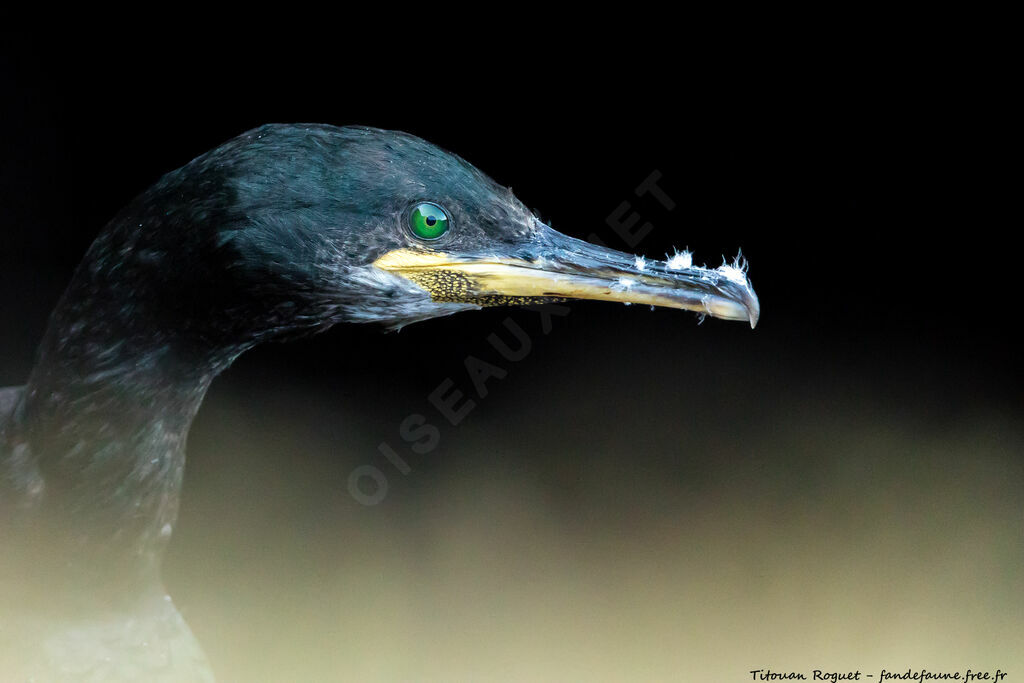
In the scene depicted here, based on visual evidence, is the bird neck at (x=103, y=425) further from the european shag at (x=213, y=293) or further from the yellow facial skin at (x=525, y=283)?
the yellow facial skin at (x=525, y=283)

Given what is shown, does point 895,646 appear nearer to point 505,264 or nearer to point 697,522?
point 697,522

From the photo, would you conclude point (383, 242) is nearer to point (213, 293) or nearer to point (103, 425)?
point (213, 293)

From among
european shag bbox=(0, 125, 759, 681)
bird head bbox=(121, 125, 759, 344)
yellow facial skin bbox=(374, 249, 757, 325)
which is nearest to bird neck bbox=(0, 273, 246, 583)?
european shag bbox=(0, 125, 759, 681)

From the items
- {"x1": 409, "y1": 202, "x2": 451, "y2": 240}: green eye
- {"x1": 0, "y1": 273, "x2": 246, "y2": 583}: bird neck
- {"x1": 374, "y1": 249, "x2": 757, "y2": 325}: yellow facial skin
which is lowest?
{"x1": 0, "y1": 273, "x2": 246, "y2": 583}: bird neck

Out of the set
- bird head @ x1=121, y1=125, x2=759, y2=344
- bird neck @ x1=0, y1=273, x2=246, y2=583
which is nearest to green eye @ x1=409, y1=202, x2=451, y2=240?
bird head @ x1=121, y1=125, x2=759, y2=344

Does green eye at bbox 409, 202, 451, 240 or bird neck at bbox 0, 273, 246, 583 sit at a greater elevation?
green eye at bbox 409, 202, 451, 240

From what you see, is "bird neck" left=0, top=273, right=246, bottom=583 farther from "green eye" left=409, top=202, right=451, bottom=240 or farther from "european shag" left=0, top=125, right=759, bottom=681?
"green eye" left=409, top=202, right=451, bottom=240

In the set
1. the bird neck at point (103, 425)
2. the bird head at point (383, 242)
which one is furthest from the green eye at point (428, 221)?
the bird neck at point (103, 425)
